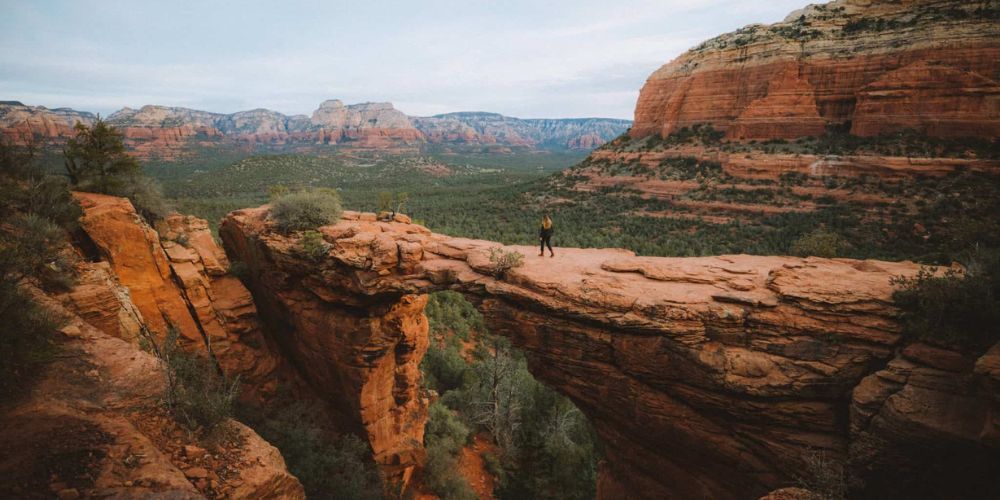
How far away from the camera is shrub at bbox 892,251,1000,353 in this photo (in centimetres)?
529

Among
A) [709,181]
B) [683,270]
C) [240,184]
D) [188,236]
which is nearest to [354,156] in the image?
[240,184]

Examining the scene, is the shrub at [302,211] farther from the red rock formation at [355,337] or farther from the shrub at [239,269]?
the shrub at [239,269]

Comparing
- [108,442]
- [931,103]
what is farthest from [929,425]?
[931,103]

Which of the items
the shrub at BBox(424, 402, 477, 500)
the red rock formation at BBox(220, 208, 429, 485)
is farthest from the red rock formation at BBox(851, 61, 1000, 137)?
the red rock formation at BBox(220, 208, 429, 485)

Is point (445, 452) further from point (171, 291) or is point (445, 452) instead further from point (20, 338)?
point (20, 338)

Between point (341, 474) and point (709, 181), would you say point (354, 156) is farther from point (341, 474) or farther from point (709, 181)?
point (341, 474)

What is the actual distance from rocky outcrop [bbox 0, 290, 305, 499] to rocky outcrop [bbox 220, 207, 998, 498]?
4.68 meters

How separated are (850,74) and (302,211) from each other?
187 ft

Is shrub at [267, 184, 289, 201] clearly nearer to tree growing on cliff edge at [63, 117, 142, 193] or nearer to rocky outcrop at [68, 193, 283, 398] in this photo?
rocky outcrop at [68, 193, 283, 398]

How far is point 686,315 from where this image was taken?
278 inches

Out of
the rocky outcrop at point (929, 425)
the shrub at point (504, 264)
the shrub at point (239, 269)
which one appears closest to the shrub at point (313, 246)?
the shrub at point (239, 269)

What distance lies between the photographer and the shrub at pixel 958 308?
17.4 feet

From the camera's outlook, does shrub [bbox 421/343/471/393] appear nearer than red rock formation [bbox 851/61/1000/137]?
Yes

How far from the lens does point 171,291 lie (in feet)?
35.2
